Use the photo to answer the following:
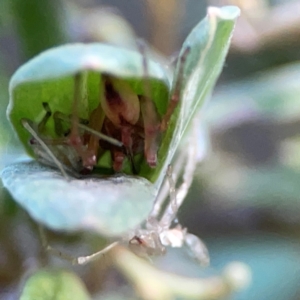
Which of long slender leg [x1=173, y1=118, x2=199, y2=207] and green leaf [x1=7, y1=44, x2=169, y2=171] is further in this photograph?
long slender leg [x1=173, y1=118, x2=199, y2=207]

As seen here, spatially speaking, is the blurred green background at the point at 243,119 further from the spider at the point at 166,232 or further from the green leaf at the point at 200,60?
the green leaf at the point at 200,60

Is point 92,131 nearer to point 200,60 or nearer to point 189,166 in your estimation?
point 200,60

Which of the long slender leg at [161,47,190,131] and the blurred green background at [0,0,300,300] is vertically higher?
the long slender leg at [161,47,190,131]

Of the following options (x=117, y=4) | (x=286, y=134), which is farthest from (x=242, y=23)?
(x=117, y=4)

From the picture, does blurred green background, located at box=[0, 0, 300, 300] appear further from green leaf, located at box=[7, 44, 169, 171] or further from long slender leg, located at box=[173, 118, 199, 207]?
green leaf, located at box=[7, 44, 169, 171]

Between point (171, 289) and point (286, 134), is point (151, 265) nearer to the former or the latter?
point (171, 289)

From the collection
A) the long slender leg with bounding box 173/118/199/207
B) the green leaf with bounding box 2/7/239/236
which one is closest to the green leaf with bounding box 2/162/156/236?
Answer: the green leaf with bounding box 2/7/239/236
